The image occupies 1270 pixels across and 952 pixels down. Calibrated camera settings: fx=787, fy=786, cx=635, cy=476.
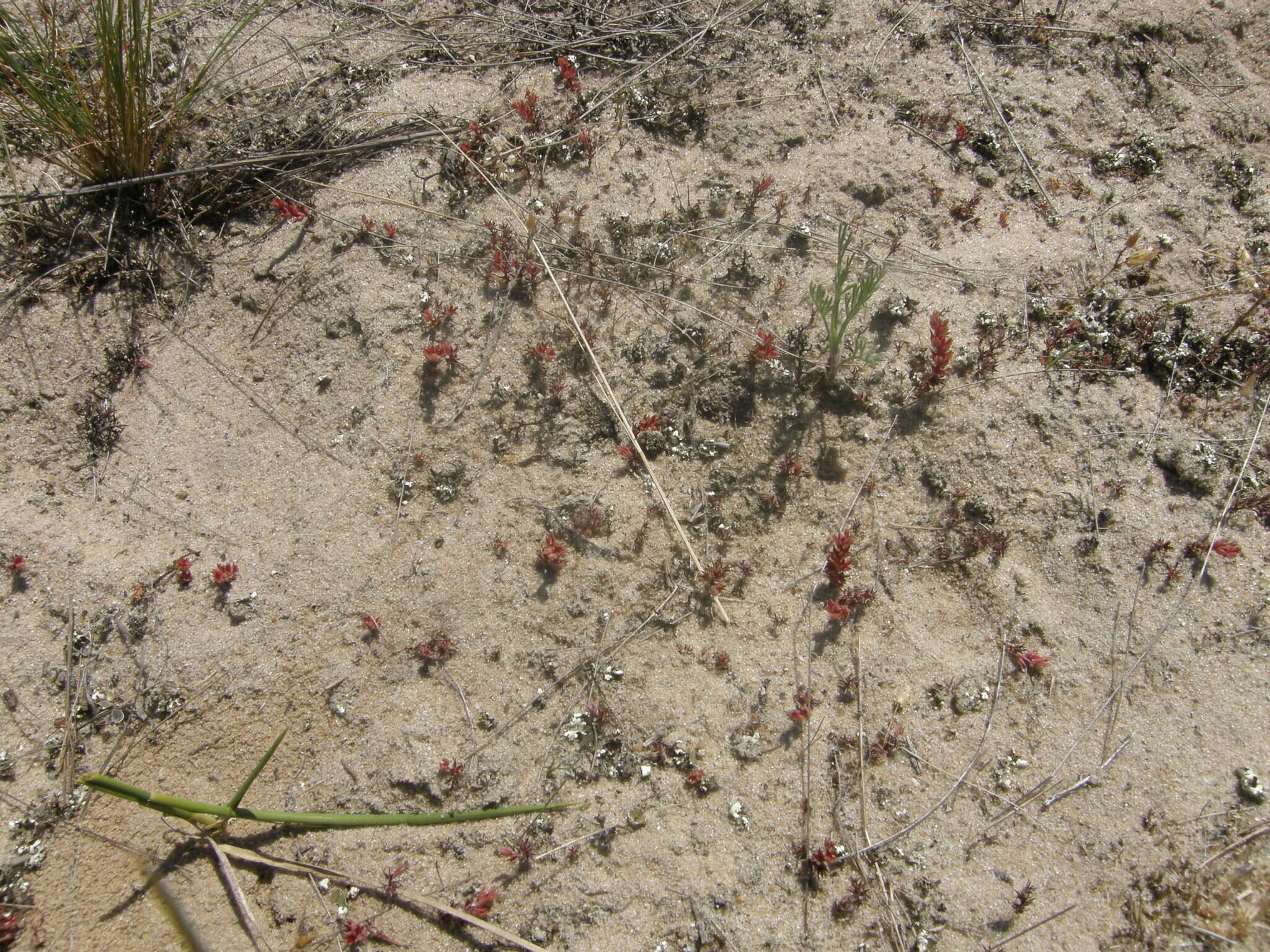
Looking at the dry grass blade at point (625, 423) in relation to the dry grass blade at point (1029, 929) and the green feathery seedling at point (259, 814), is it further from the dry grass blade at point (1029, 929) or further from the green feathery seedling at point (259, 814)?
the dry grass blade at point (1029, 929)

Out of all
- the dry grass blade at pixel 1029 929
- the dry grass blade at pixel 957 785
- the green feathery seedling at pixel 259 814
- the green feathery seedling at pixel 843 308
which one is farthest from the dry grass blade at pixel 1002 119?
the green feathery seedling at pixel 259 814

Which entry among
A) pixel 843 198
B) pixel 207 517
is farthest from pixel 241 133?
pixel 843 198

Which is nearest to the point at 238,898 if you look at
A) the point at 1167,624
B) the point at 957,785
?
the point at 957,785

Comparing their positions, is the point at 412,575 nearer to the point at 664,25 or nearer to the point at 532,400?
the point at 532,400

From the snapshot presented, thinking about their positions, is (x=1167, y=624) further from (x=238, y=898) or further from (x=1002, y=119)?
(x=238, y=898)

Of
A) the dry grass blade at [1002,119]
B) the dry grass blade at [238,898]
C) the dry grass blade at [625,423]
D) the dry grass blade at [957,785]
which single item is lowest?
the dry grass blade at [957,785]

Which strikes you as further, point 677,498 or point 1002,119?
point 1002,119
